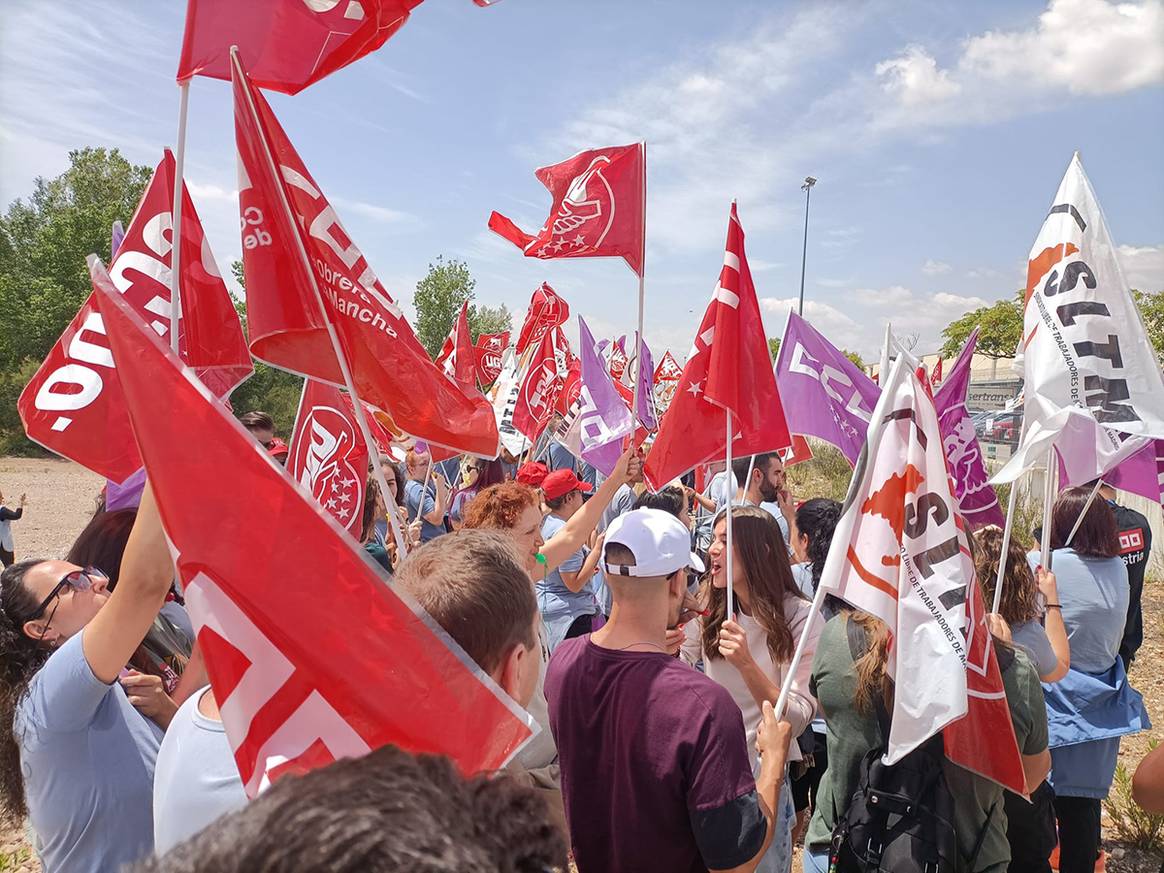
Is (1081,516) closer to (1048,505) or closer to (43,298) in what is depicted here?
(1048,505)

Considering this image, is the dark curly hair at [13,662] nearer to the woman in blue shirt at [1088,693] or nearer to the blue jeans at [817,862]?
the blue jeans at [817,862]

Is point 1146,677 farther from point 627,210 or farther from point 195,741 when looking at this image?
point 195,741

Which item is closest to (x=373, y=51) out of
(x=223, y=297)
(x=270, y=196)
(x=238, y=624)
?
(x=270, y=196)

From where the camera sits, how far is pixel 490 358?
43.8 feet

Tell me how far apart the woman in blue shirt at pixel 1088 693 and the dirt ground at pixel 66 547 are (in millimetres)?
944

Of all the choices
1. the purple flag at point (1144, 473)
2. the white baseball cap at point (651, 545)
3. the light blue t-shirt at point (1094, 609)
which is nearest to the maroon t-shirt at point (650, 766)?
the white baseball cap at point (651, 545)

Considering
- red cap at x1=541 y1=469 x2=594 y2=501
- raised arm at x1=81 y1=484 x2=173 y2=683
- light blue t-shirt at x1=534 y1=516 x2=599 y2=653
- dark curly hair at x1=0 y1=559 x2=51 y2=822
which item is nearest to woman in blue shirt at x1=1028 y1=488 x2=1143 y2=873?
light blue t-shirt at x1=534 y1=516 x2=599 y2=653

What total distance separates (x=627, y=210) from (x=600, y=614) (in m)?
2.64

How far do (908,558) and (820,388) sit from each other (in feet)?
11.2

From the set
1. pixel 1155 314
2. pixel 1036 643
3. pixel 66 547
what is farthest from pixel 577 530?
pixel 1155 314

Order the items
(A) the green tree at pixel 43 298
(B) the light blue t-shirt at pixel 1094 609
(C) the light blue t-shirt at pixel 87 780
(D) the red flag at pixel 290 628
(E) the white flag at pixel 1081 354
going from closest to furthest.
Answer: (D) the red flag at pixel 290 628
(C) the light blue t-shirt at pixel 87 780
(E) the white flag at pixel 1081 354
(B) the light blue t-shirt at pixel 1094 609
(A) the green tree at pixel 43 298

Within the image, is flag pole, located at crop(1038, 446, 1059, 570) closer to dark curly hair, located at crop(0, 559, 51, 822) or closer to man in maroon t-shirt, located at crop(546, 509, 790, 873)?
man in maroon t-shirt, located at crop(546, 509, 790, 873)

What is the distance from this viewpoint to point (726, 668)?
10.3ft

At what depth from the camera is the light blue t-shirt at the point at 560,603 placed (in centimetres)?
449
